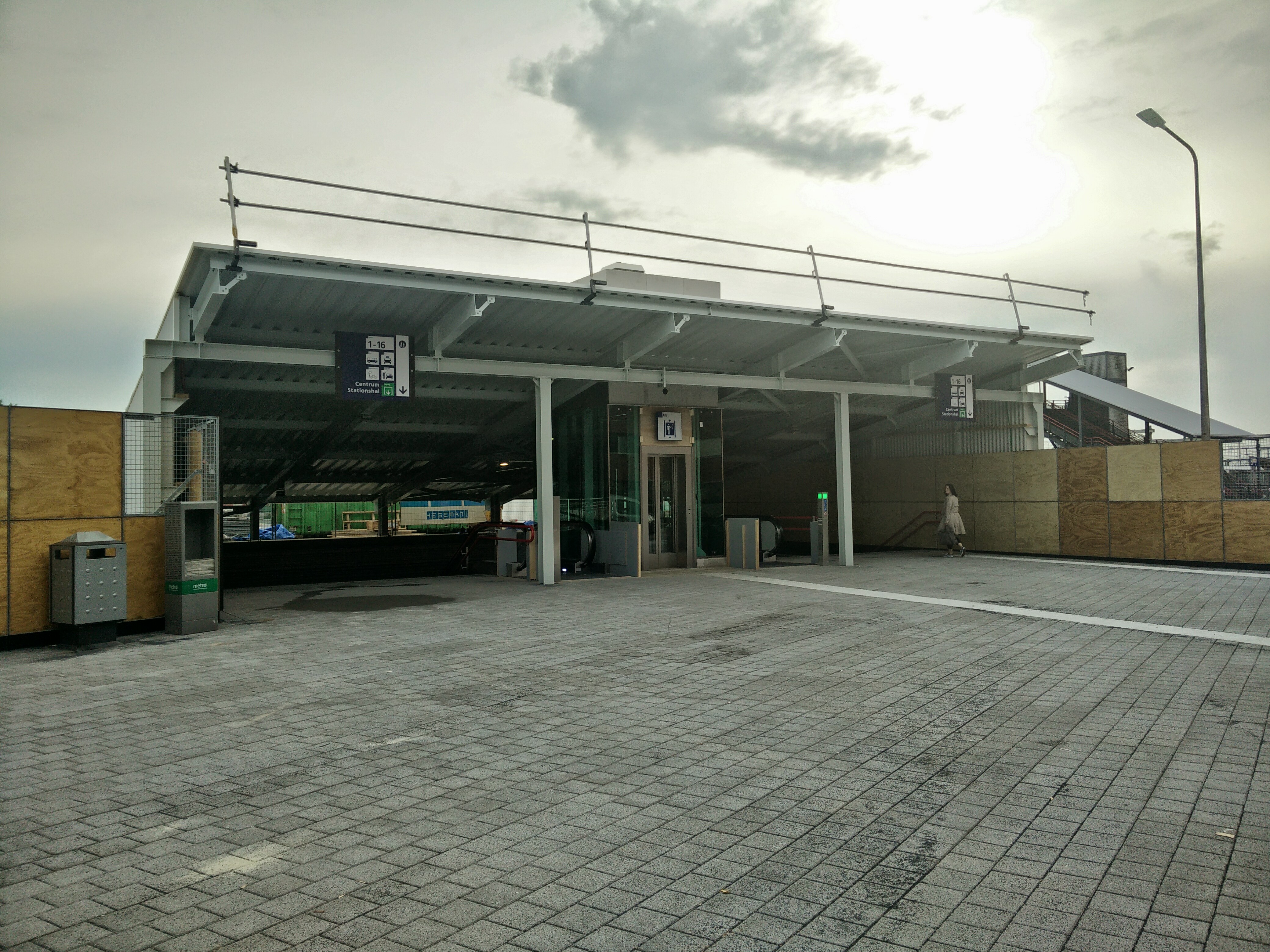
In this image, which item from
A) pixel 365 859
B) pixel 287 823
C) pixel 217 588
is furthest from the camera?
pixel 217 588

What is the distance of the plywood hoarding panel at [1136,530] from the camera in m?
17.9

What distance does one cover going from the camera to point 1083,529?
63.3 ft

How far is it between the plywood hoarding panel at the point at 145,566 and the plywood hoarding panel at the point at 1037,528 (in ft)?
60.0

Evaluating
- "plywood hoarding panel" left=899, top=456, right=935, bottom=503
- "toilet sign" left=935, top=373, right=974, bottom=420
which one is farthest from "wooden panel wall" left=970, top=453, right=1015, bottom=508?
"toilet sign" left=935, top=373, right=974, bottom=420

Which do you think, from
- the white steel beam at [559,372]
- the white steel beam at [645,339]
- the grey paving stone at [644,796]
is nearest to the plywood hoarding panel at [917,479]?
the white steel beam at [559,372]

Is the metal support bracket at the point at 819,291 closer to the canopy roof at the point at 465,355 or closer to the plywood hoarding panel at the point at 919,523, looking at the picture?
the canopy roof at the point at 465,355

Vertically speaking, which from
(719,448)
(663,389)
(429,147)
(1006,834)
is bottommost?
(1006,834)

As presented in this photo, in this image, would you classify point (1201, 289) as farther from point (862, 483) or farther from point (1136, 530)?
point (862, 483)

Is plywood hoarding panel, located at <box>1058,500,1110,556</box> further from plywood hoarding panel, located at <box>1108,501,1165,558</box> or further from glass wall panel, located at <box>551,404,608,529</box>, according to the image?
glass wall panel, located at <box>551,404,608,529</box>

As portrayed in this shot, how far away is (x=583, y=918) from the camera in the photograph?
323 centimetres

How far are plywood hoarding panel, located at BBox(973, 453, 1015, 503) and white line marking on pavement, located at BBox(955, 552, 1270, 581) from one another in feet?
4.64

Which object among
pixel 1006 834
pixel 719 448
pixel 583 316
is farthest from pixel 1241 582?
pixel 1006 834

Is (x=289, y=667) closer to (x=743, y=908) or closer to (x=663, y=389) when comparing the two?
(x=743, y=908)

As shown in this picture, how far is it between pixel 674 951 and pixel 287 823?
2.27 meters
